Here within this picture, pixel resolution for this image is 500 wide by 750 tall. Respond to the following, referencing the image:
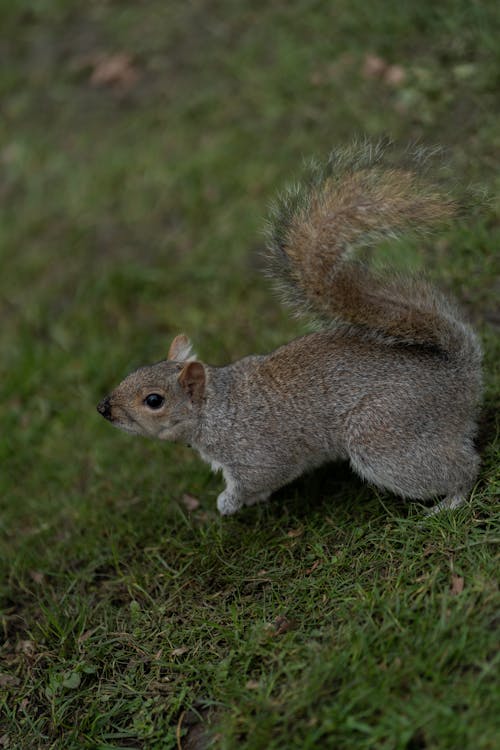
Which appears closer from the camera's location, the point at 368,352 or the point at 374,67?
the point at 368,352

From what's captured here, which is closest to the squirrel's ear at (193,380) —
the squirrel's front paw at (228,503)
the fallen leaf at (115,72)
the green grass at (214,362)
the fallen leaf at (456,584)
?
the squirrel's front paw at (228,503)

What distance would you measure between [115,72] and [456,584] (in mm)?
5136

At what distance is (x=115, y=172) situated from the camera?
5617 millimetres

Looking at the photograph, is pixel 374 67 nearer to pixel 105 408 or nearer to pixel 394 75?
pixel 394 75

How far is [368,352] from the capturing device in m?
2.87

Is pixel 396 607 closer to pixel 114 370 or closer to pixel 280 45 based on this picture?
pixel 114 370

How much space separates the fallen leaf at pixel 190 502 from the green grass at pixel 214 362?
3cm

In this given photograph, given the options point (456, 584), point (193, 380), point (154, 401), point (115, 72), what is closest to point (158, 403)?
point (154, 401)

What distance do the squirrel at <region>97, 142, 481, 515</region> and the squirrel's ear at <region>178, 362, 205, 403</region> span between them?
24 mm

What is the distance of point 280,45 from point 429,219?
3453mm

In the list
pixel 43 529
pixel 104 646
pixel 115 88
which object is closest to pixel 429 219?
pixel 104 646

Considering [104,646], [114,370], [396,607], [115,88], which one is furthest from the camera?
[115,88]

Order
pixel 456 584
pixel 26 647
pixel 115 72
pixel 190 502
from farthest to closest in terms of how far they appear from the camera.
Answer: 1. pixel 115 72
2. pixel 190 502
3. pixel 26 647
4. pixel 456 584

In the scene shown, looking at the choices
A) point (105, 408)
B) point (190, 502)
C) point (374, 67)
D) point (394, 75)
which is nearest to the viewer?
point (105, 408)
